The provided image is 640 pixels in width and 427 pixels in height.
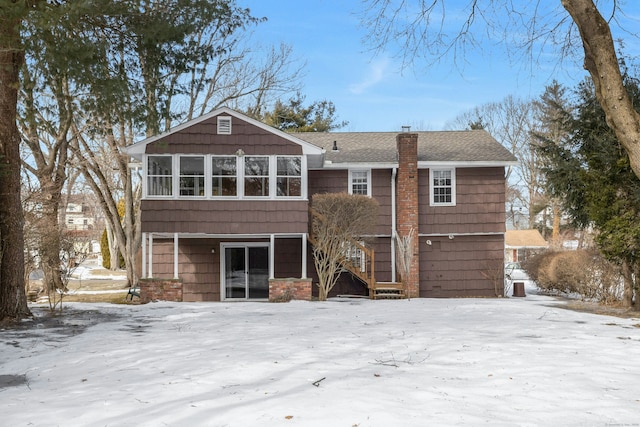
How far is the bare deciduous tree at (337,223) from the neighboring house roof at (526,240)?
78.9 ft

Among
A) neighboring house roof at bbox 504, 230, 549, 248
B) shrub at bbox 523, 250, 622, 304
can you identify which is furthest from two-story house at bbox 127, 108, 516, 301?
neighboring house roof at bbox 504, 230, 549, 248

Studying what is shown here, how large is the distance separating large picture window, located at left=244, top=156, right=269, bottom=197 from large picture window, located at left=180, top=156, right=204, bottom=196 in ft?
4.38

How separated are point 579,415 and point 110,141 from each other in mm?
20968

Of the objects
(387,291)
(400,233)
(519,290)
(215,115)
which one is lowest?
(519,290)

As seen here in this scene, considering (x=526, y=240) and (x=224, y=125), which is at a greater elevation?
(x=224, y=125)

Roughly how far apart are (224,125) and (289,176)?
2463 mm

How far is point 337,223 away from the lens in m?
16.1

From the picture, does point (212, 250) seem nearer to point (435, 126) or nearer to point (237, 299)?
point (237, 299)

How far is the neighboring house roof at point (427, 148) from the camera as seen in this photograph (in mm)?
18844

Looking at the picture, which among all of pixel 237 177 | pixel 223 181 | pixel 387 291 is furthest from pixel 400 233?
pixel 223 181

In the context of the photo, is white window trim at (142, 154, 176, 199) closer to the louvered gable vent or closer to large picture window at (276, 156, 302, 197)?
the louvered gable vent

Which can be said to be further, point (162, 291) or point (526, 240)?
point (526, 240)

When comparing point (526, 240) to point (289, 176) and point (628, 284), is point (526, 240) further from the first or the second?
point (289, 176)

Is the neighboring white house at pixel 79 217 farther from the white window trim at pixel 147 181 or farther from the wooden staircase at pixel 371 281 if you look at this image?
the wooden staircase at pixel 371 281
